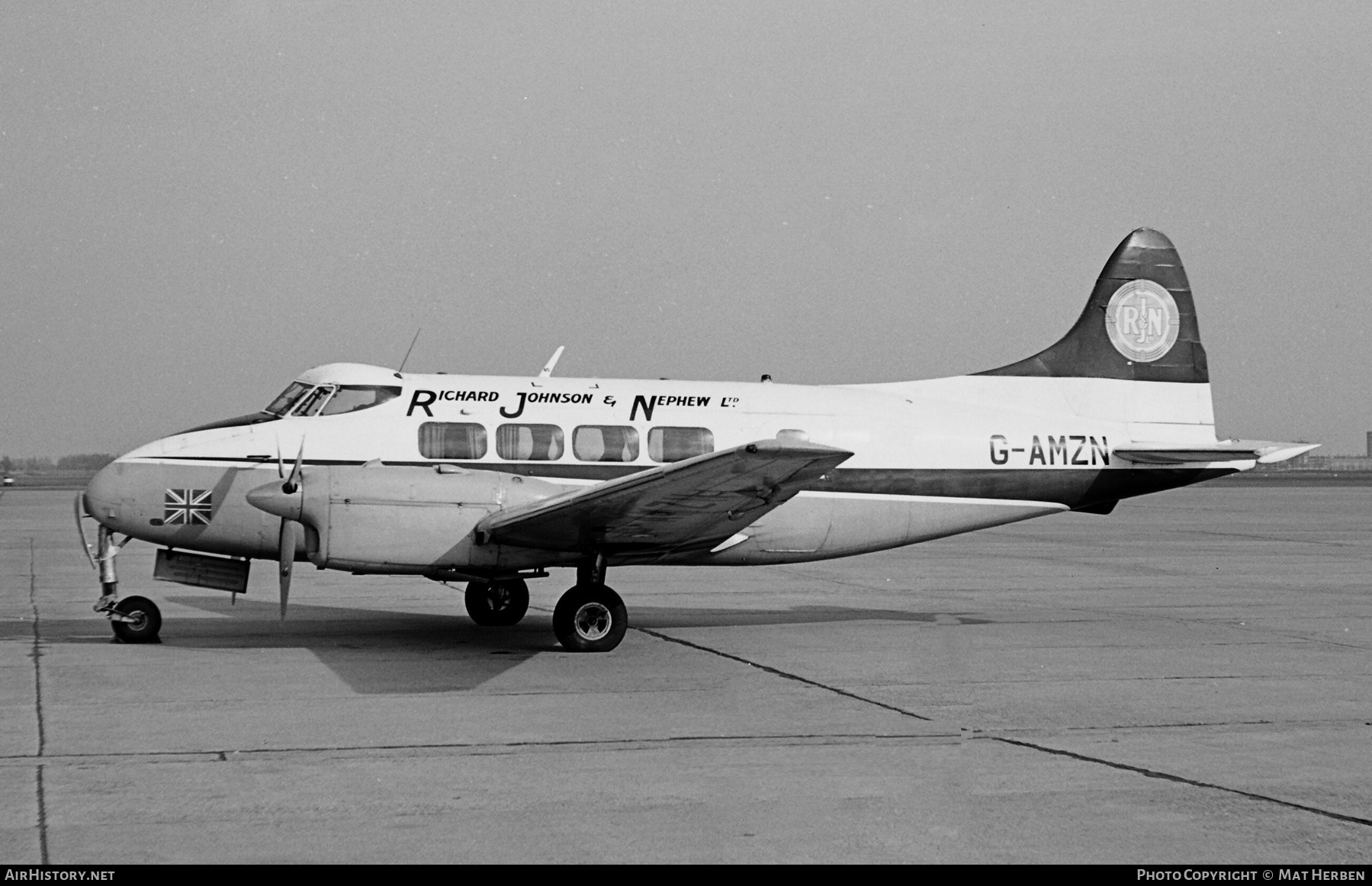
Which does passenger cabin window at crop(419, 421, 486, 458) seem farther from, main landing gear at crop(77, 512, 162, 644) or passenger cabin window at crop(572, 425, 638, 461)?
main landing gear at crop(77, 512, 162, 644)

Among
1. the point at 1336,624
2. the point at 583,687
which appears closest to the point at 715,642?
the point at 583,687

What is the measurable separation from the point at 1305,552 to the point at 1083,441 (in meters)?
13.5

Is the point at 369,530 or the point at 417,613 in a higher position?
the point at 369,530

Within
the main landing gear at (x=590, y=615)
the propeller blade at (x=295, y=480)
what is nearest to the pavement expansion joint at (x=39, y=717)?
the propeller blade at (x=295, y=480)

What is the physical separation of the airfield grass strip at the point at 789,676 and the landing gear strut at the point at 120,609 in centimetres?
500

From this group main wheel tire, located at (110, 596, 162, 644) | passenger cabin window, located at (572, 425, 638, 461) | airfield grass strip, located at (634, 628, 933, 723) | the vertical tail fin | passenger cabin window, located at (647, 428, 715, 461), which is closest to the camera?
airfield grass strip, located at (634, 628, 933, 723)

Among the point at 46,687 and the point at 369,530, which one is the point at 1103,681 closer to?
the point at 369,530

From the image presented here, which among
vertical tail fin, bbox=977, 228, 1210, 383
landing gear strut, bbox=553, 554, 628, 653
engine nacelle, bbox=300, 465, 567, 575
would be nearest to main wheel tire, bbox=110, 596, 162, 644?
engine nacelle, bbox=300, 465, 567, 575

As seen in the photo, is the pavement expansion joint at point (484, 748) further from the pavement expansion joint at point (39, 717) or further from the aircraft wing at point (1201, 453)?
the aircraft wing at point (1201, 453)

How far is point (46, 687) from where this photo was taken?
1116 cm

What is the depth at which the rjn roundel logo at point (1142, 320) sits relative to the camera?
680 inches

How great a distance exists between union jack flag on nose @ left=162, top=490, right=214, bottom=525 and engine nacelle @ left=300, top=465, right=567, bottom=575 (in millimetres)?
1503

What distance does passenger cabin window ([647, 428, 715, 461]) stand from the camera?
15.0m
